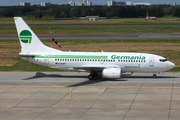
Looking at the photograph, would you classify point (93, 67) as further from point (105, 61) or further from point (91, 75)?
point (105, 61)

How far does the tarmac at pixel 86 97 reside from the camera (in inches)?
1352

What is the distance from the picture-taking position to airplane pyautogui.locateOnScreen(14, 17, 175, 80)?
49.8 meters

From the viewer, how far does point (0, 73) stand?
56.6 meters

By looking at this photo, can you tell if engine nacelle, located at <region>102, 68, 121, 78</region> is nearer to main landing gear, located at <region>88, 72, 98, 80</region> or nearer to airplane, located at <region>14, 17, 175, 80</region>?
airplane, located at <region>14, 17, 175, 80</region>

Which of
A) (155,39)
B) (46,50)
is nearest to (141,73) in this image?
(46,50)


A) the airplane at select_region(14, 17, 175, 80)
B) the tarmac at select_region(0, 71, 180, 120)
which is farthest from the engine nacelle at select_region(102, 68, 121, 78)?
the tarmac at select_region(0, 71, 180, 120)

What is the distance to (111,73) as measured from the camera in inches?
1923

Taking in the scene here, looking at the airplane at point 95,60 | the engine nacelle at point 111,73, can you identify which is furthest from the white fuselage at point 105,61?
the engine nacelle at point 111,73

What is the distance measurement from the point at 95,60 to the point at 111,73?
2.79 metres

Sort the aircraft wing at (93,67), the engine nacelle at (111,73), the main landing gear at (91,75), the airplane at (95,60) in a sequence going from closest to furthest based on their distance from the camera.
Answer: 1. the engine nacelle at (111,73)
2. the aircraft wing at (93,67)
3. the airplane at (95,60)
4. the main landing gear at (91,75)

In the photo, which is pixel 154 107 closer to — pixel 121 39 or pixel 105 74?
pixel 105 74

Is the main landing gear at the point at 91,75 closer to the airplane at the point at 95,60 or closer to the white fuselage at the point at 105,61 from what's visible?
the airplane at the point at 95,60

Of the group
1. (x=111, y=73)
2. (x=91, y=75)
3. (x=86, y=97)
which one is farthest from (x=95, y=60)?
(x=86, y=97)

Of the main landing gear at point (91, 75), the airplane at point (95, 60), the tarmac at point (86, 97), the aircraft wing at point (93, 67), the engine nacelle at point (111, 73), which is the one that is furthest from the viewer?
the main landing gear at point (91, 75)
